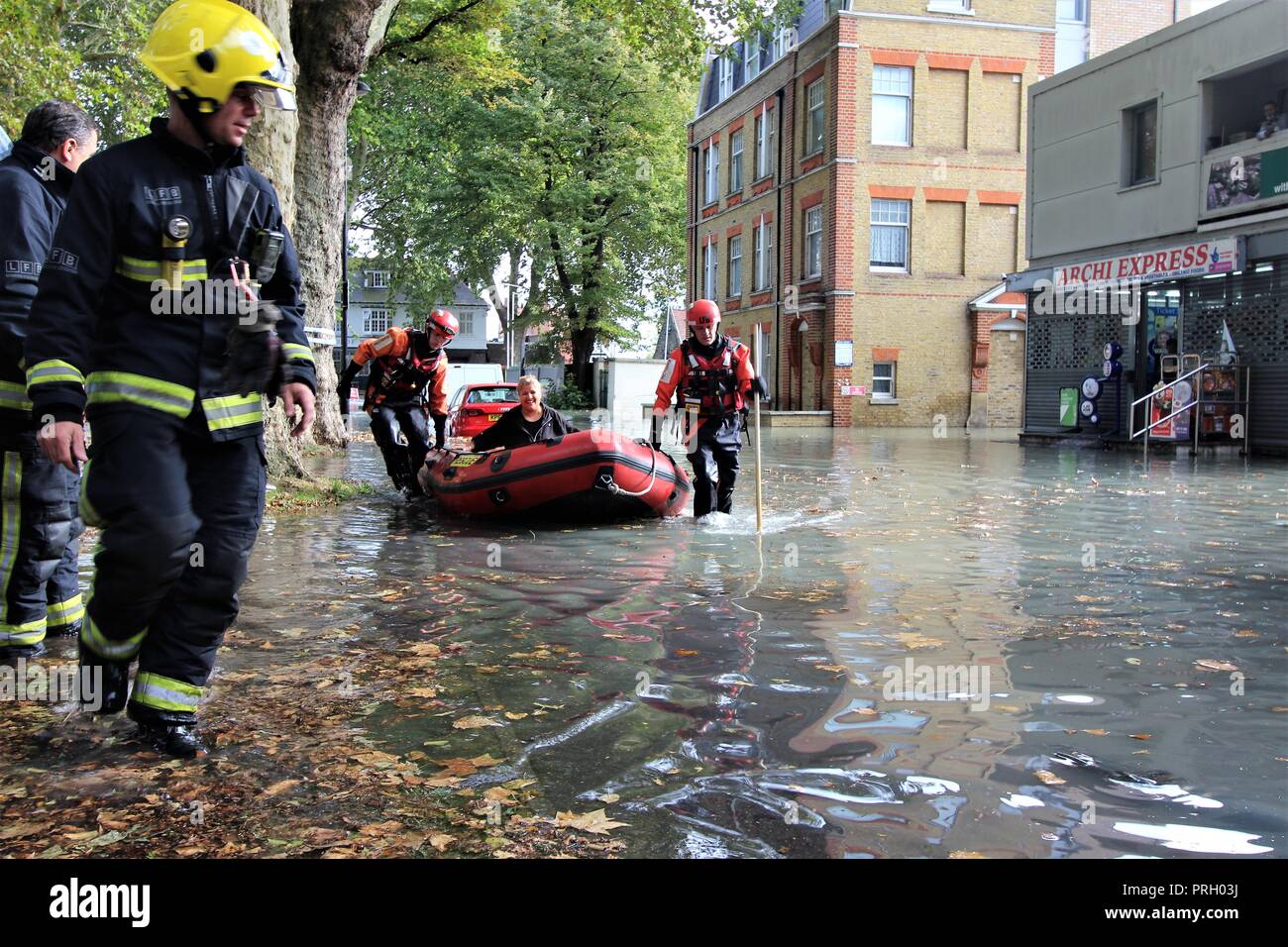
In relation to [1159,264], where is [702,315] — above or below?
below

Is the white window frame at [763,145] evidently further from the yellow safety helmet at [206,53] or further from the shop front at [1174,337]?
the yellow safety helmet at [206,53]

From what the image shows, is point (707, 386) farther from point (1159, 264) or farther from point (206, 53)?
point (1159, 264)

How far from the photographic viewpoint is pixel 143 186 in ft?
12.6

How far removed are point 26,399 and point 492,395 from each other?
819 inches

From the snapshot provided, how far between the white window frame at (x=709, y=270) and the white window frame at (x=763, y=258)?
13.8 ft

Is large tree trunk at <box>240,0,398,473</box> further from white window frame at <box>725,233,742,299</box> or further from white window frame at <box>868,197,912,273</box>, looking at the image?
white window frame at <box>725,233,742,299</box>

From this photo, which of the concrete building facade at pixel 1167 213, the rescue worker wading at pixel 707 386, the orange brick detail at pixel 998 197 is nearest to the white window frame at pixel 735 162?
the orange brick detail at pixel 998 197

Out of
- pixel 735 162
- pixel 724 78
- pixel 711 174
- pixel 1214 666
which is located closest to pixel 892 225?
pixel 735 162

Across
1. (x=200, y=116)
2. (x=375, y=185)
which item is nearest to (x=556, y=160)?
(x=375, y=185)

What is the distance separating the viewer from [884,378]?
114 feet

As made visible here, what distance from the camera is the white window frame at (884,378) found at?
34.7m

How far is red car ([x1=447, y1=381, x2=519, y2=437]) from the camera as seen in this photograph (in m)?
24.0

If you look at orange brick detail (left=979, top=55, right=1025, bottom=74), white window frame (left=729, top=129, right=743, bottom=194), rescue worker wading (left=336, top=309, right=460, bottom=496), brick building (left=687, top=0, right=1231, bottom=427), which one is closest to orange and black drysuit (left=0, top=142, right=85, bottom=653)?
rescue worker wading (left=336, top=309, right=460, bottom=496)

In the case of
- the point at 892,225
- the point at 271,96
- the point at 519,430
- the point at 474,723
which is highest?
the point at 892,225
